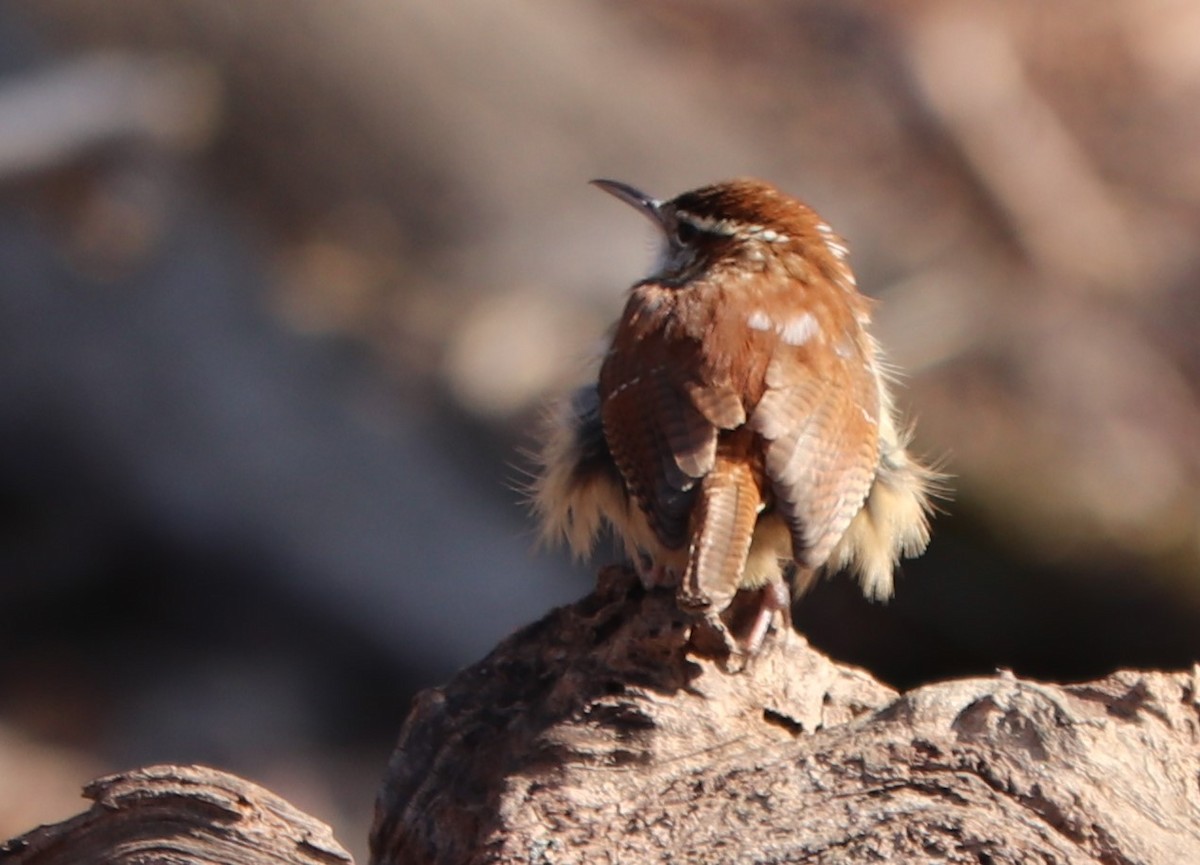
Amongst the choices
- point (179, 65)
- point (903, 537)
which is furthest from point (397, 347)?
point (903, 537)

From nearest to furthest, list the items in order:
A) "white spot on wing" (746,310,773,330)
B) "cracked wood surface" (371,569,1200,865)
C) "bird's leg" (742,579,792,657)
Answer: "cracked wood surface" (371,569,1200,865) → "bird's leg" (742,579,792,657) → "white spot on wing" (746,310,773,330)

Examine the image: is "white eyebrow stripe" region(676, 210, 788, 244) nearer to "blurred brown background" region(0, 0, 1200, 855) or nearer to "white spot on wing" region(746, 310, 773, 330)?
"white spot on wing" region(746, 310, 773, 330)

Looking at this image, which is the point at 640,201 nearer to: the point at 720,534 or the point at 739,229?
the point at 739,229

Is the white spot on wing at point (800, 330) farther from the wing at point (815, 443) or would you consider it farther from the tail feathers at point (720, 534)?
the tail feathers at point (720, 534)

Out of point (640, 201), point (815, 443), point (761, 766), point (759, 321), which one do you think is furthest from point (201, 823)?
point (640, 201)

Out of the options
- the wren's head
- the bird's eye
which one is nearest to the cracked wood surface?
the wren's head

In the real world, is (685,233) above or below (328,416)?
below

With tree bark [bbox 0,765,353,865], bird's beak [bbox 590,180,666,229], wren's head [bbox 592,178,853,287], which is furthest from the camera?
bird's beak [bbox 590,180,666,229]
